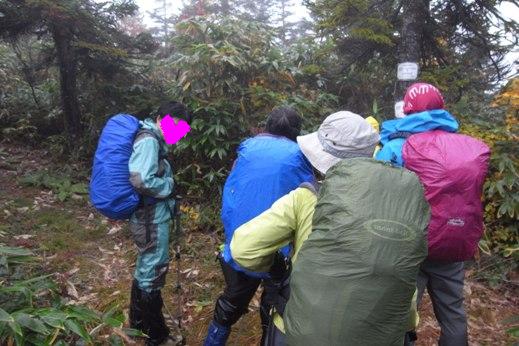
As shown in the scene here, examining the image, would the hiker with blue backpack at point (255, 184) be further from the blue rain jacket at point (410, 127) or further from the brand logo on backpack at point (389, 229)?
the brand logo on backpack at point (389, 229)

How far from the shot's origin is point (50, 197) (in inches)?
290

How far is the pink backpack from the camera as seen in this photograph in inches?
110

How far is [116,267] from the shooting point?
5676 mm

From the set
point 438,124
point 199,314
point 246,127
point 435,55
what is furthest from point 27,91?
point 438,124

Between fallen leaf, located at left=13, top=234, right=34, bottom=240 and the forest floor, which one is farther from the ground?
fallen leaf, located at left=13, top=234, right=34, bottom=240

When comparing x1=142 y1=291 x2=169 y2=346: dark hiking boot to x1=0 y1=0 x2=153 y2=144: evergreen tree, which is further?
x1=0 y1=0 x2=153 y2=144: evergreen tree

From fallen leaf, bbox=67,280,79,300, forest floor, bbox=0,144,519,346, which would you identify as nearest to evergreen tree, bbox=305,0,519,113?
forest floor, bbox=0,144,519,346

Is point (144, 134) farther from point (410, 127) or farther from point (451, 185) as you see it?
point (451, 185)

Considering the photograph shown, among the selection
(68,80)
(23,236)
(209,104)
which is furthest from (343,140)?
(68,80)

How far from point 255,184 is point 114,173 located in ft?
4.37

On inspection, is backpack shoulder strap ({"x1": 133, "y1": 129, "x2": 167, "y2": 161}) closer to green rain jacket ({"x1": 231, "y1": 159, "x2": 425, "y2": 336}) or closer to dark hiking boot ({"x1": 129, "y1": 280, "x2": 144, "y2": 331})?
dark hiking boot ({"x1": 129, "y1": 280, "x2": 144, "y2": 331})

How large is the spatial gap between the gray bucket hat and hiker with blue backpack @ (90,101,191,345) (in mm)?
1747

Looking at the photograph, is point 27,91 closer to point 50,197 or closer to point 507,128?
point 50,197
